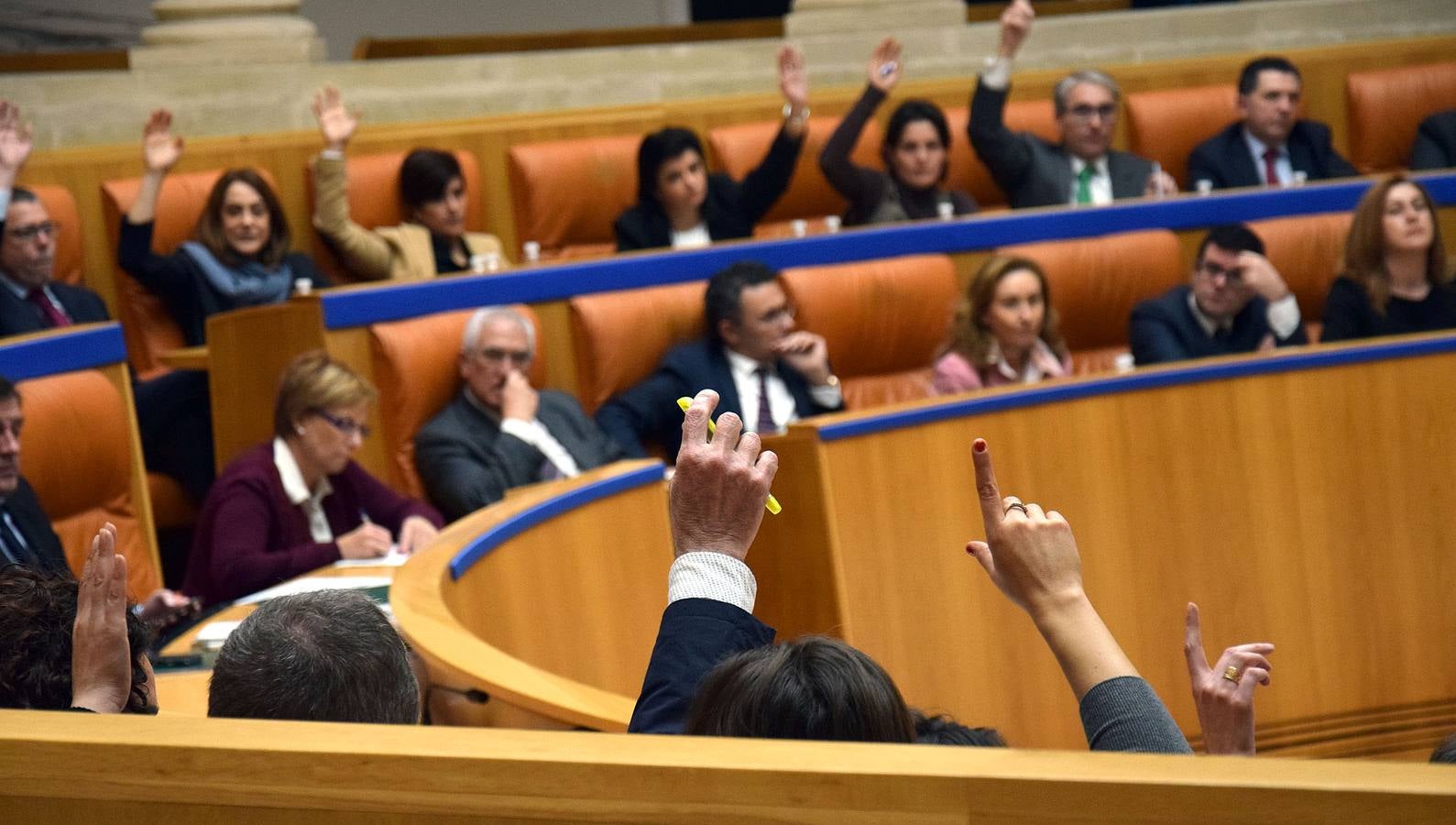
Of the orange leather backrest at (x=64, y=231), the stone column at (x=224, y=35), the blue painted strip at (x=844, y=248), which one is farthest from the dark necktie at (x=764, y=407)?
the stone column at (x=224, y=35)

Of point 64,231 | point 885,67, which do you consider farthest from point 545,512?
point 885,67

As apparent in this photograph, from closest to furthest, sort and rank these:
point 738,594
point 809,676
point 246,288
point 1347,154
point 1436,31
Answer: point 809,676 → point 738,594 → point 246,288 → point 1347,154 → point 1436,31

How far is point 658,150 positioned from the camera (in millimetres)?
4238

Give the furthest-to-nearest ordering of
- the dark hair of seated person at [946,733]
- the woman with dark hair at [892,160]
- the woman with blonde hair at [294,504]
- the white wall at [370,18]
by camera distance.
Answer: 1. the white wall at [370,18]
2. the woman with dark hair at [892,160]
3. the woman with blonde hair at [294,504]
4. the dark hair of seated person at [946,733]

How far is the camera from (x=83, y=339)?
2.98 m

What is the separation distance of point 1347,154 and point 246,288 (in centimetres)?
337

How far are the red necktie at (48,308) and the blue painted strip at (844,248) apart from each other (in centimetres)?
70

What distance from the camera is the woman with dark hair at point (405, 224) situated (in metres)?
4.11

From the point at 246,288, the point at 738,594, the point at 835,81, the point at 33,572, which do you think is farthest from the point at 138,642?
the point at 835,81

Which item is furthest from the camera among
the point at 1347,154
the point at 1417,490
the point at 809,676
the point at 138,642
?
the point at 1347,154

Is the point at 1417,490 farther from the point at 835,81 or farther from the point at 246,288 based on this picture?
the point at 835,81

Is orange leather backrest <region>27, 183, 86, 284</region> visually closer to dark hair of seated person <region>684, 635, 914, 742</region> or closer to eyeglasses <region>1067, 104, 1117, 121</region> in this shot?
eyeglasses <region>1067, 104, 1117, 121</region>

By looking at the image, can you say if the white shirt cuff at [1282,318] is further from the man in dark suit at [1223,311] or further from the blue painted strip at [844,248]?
the blue painted strip at [844,248]

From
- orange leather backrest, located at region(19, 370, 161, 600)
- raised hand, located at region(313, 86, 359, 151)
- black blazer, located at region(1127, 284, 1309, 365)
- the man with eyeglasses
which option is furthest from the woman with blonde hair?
black blazer, located at region(1127, 284, 1309, 365)
